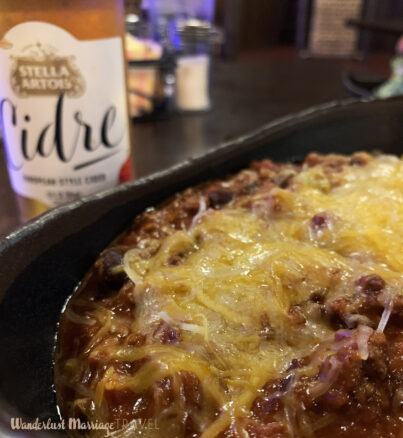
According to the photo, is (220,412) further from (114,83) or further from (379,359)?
(114,83)

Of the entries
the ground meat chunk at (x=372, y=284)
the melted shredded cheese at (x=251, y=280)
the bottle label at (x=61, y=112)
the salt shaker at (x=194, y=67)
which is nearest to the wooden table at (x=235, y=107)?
the salt shaker at (x=194, y=67)

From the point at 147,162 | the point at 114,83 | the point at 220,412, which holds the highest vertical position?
the point at 114,83

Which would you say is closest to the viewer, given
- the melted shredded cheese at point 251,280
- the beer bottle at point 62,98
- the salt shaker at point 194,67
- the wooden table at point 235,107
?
the melted shredded cheese at point 251,280

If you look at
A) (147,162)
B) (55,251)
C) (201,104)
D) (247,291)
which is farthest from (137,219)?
(201,104)

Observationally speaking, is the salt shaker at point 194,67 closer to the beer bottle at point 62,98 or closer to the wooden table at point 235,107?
the wooden table at point 235,107

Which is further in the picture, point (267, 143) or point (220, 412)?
point (267, 143)

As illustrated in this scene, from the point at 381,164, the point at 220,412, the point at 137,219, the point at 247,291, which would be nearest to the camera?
the point at 220,412

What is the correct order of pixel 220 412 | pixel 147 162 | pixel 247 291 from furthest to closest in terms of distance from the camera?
1. pixel 147 162
2. pixel 247 291
3. pixel 220 412
